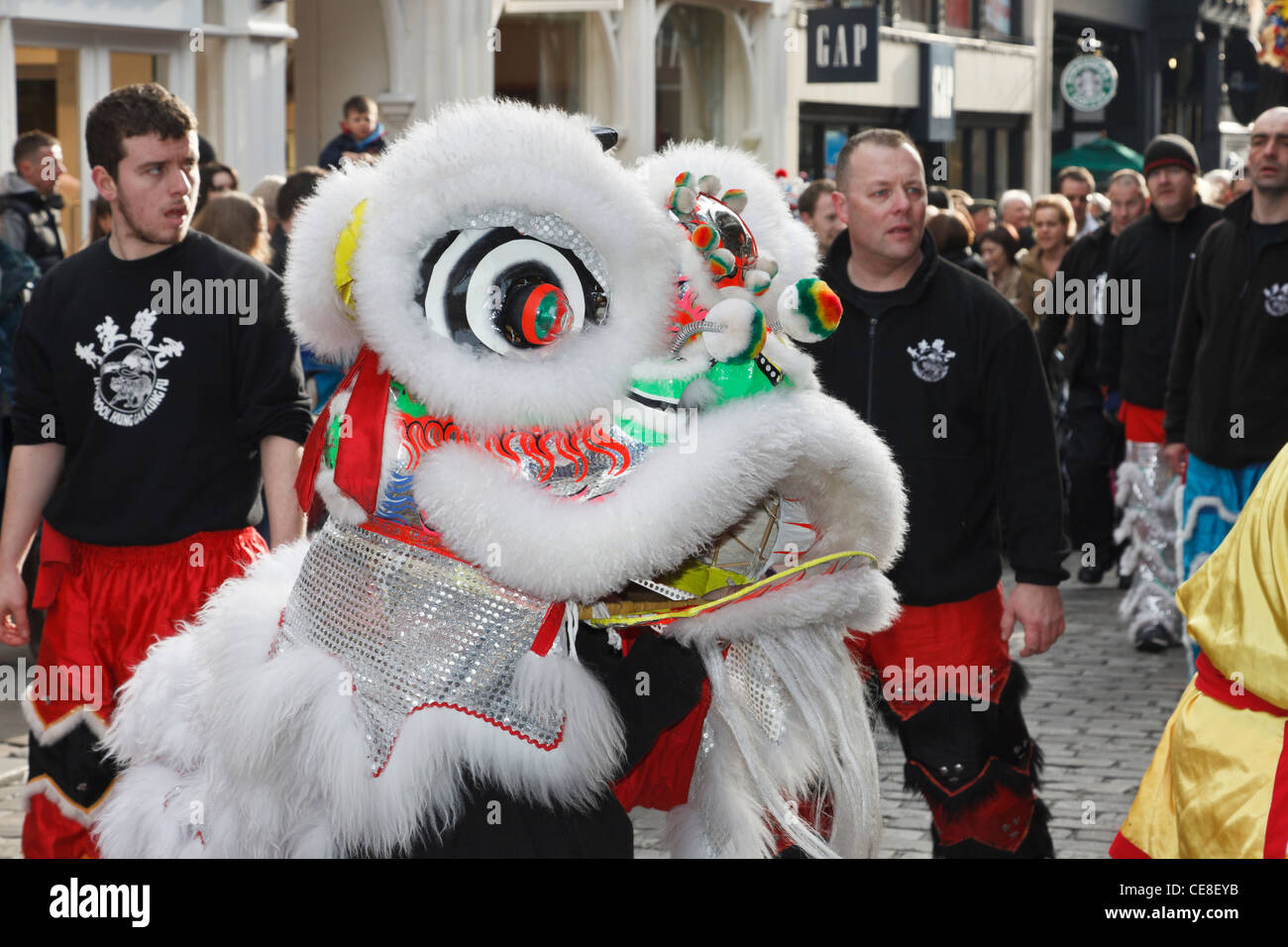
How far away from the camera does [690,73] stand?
71.8ft

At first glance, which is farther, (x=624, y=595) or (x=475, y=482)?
(x=624, y=595)

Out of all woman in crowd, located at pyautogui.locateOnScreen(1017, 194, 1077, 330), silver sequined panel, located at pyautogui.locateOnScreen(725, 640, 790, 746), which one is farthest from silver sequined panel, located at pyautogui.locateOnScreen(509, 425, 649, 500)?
woman in crowd, located at pyautogui.locateOnScreen(1017, 194, 1077, 330)

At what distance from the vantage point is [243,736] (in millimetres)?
2771

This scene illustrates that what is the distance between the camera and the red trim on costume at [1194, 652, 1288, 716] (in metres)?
2.89

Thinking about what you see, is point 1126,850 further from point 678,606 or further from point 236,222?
point 236,222

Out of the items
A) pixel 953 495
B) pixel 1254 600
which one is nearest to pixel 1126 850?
pixel 1254 600

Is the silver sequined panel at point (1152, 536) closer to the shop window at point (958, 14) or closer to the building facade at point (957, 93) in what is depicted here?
the building facade at point (957, 93)

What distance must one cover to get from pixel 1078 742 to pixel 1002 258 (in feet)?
18.7

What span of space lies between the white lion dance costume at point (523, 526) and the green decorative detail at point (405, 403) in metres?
0.01

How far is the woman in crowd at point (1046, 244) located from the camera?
36.8 ft

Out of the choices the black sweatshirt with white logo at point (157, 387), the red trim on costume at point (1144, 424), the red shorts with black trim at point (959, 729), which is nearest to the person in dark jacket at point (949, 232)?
the red trim on costume at point (1144, 424)

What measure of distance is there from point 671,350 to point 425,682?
0.67 metres
